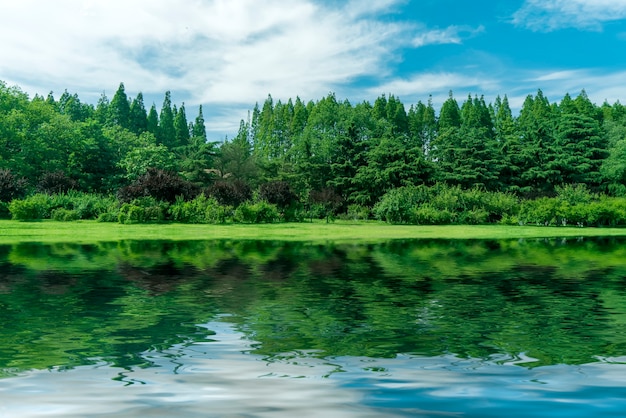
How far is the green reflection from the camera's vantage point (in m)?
5.57

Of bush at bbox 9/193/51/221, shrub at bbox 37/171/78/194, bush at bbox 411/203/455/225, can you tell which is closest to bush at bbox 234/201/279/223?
bush at bbox 411/203/455/225

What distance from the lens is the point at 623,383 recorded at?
4.45 meters

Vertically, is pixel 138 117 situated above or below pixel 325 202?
above

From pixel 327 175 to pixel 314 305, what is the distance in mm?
41037

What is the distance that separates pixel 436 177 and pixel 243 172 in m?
19.0

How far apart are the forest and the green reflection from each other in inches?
727

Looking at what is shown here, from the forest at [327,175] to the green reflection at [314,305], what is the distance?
60.5 ft

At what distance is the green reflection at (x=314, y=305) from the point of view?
5574 millimetres

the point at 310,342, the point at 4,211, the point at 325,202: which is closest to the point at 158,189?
the point at 4,211

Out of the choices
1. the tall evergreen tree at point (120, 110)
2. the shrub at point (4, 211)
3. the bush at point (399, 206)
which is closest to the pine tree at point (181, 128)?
the tall evergreen tree at point (120, 110)

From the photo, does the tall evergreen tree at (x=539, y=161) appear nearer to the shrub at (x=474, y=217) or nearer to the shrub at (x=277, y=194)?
the shrub at (x=474, y=217)

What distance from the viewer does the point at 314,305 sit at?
801 centimetres

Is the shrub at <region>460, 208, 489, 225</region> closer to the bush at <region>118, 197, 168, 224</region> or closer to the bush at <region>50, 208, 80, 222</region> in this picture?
the bush at <region>118, 197, 168, 224</region>

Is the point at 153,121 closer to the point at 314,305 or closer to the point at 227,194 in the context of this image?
the point at 227,194
